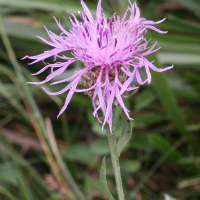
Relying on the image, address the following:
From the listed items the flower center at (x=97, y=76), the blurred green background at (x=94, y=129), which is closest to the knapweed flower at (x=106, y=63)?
the flower center at (x=97, y=76)

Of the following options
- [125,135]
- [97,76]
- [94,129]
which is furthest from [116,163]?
[94,129]

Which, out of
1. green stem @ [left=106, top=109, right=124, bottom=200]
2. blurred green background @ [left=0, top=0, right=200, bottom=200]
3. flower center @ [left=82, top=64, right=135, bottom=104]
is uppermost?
flower center @ [left=82, top=64, right=135, bottom=104]

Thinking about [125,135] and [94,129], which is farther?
[94,129]

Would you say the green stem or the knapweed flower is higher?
the knapweed flower

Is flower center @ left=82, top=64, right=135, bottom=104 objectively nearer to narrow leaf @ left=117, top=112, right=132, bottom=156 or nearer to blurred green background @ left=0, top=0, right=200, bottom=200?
narrow leaf @ left=117, top=112, right=132, bottom=156

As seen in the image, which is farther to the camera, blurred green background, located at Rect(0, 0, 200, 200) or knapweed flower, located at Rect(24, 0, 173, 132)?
blurred green background, located at Rect(0, 0, 200, 200)

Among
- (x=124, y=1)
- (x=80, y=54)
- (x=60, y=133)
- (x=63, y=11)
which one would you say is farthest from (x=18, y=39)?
(x=80, y=54)

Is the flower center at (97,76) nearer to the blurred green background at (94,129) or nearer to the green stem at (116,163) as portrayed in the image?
the green stem at (116,163)

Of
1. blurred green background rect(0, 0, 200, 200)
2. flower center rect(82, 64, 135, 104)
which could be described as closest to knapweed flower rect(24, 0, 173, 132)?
flower center rect(82, 64, 135, 104)

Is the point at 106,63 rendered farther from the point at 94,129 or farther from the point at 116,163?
the point at 94,129
